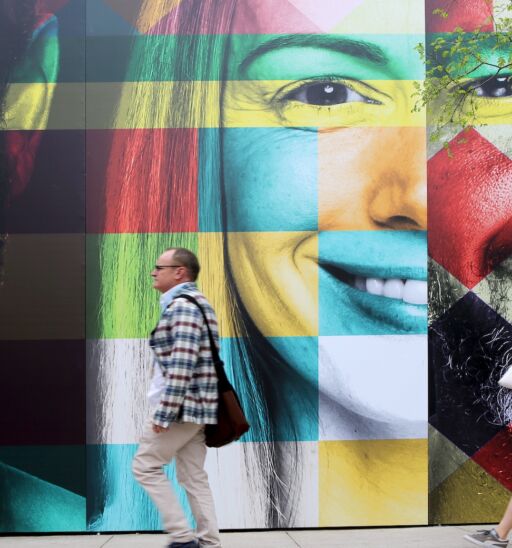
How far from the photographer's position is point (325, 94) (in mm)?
7078

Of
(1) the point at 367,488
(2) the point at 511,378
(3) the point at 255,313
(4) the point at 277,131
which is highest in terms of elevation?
(4) the point at 277,131

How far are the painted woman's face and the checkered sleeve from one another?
158 cm

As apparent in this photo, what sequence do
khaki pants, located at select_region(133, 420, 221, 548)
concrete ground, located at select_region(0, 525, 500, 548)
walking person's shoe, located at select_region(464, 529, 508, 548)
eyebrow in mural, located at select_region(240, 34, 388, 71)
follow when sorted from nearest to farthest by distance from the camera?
1. khaki pants, located at select_region(133, 420, 221, 548)
2. walking person's shoe, located at select_region(464, 529, 508, 548)
3. concrete ground, located at select_region(0, 525, 500, 548)
4. eyebrow in mural, located at select_region(240, 34, 388, 71)

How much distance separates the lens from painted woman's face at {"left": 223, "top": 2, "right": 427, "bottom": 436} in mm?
6980

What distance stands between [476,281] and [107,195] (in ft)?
9.69

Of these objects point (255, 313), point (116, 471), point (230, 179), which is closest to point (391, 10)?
point (230, 179)

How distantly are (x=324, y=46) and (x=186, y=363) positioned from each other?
3047 mm

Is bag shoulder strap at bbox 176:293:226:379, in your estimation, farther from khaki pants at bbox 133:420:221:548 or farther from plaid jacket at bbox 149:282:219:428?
khaki pants at bbox 133:420:221:548

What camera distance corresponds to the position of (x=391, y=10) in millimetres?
7074

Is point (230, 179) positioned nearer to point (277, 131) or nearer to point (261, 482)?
point (277, 131)

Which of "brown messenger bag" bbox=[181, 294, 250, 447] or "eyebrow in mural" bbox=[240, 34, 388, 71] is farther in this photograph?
"eyebrow in mural" bbox=[240, 34, 388, 71]

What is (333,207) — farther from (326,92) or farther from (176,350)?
(176,350)

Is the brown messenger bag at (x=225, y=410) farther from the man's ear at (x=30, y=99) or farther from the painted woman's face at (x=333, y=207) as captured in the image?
the man's ear at (x=30, y=99)

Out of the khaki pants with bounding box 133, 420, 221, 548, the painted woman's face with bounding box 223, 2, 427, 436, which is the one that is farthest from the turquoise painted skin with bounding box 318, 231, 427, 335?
the khaki pants with bounding box 133, 420, 221, 548
